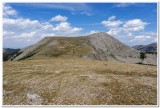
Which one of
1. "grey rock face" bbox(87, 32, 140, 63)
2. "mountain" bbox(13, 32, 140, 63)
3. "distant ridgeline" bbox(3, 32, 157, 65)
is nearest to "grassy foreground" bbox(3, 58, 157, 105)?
"distant ridgeline" bbox(3, 32, 157, 65)

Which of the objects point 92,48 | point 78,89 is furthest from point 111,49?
point 78,89

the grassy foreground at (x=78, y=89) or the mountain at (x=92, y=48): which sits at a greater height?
the mountain at (x=92, y=48)

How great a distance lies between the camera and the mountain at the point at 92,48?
1328 inches

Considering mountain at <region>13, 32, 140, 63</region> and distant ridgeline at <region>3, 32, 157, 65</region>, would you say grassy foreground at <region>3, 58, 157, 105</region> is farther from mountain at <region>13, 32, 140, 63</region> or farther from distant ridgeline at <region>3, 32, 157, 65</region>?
mountain at <region>13, 32, 140, 63</region>

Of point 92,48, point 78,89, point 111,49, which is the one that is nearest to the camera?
point 78,89

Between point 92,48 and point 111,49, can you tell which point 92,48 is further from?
point 111,49

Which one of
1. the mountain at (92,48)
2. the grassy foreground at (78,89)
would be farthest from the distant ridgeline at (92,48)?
the grassy foreground at (78,89)

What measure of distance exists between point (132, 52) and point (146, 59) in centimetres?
530

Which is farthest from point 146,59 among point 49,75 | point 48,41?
point 49,75

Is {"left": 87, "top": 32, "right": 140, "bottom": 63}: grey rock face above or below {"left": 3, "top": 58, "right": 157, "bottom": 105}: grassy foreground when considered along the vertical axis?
above

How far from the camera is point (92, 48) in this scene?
36594 mm

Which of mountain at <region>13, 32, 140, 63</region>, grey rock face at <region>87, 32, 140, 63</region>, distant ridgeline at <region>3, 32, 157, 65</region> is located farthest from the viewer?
grey rock face at <region>87, 32, 140, 63</region>

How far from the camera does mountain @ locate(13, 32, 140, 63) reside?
3372 cm

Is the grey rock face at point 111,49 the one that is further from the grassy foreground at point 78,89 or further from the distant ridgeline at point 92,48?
the grassy foreground at point 78,89
